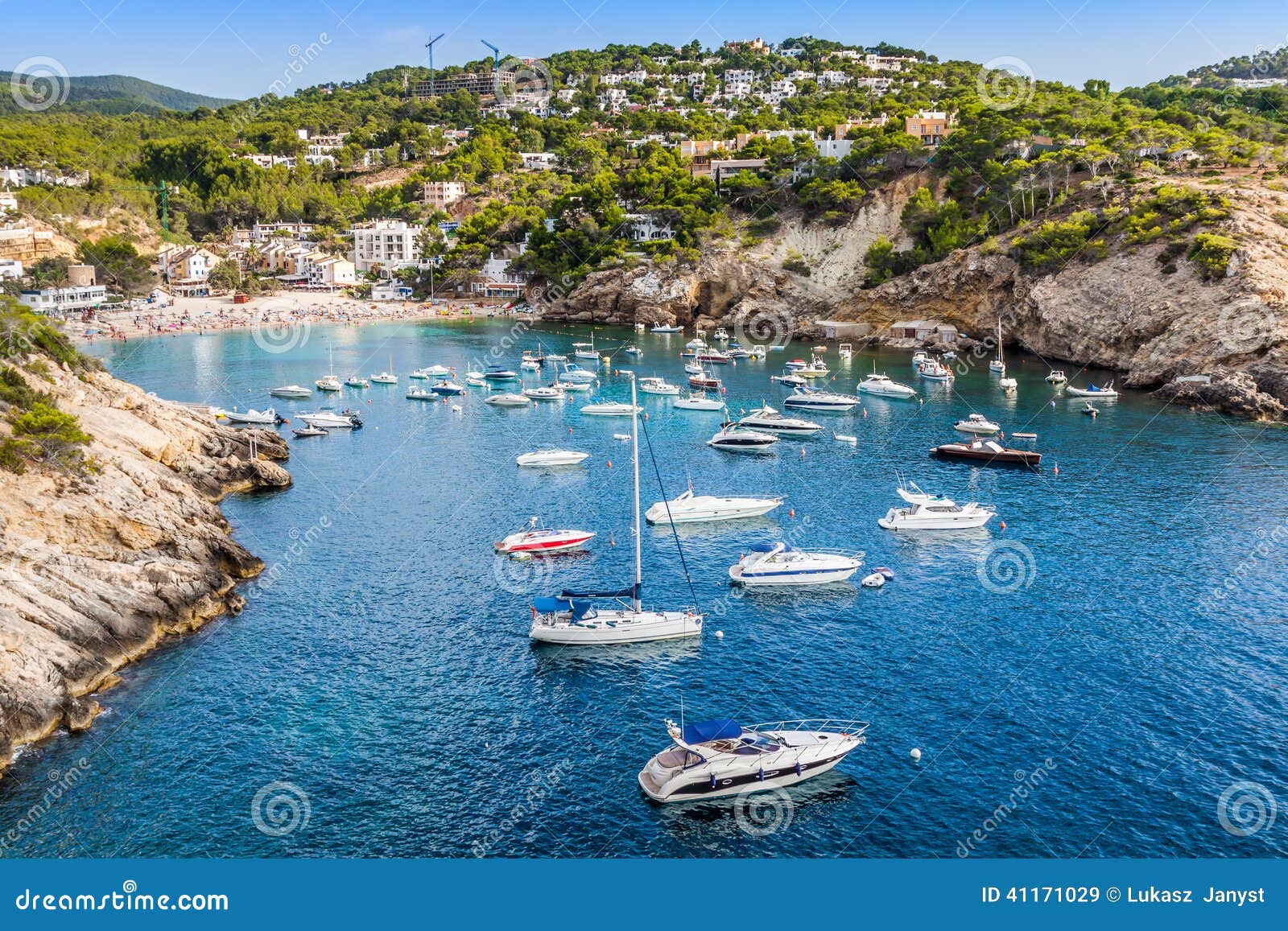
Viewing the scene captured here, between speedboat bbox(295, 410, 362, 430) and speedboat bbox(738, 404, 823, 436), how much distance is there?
1092 inches

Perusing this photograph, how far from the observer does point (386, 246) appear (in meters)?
164

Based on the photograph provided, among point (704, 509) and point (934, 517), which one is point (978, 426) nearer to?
point (934, 517)

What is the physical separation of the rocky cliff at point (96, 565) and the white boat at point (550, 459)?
17556 mm

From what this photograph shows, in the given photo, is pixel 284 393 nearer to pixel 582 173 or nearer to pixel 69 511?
pixel 69 511

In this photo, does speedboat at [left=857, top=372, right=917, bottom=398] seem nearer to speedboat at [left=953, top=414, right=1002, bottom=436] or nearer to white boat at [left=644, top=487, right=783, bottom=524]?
speedboat at [left=953, top=414, right=1002, bottom=436]

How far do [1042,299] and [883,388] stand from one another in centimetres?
2305

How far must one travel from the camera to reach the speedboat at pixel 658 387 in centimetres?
8150

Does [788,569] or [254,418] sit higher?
[254,418]

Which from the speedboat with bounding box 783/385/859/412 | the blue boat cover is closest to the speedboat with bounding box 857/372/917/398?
the speedboat with bounding box 783/385/859/412

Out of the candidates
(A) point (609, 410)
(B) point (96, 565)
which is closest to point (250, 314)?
(A) point (609, 410)

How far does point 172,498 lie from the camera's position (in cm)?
4281

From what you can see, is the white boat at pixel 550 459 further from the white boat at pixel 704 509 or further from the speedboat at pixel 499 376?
the speedboat at pixel 499 376

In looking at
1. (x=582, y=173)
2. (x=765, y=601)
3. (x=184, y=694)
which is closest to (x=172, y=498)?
Answer: (x=184, y=694)

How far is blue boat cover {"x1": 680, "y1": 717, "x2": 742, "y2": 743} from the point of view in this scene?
89.2 ft
